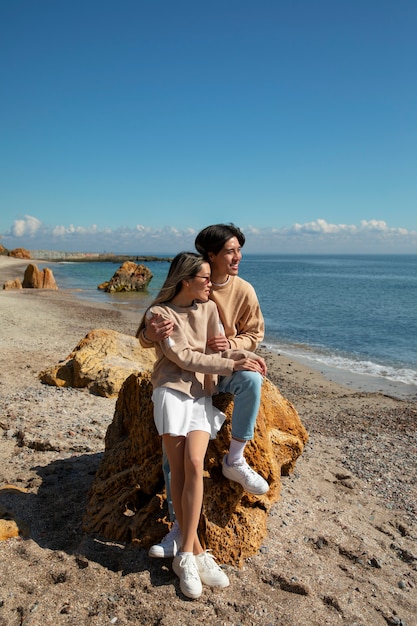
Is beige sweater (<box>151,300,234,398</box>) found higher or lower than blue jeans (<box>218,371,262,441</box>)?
higher

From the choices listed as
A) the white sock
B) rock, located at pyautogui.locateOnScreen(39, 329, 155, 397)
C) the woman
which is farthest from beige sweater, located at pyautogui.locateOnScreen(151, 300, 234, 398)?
rock, located at pyautogui.locateOnScreen(39, 329, 155, 397)

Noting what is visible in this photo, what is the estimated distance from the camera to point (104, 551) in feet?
13.0

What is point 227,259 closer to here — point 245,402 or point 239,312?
point 239,312

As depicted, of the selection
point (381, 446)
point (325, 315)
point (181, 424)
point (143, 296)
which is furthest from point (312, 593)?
point (143, 296)

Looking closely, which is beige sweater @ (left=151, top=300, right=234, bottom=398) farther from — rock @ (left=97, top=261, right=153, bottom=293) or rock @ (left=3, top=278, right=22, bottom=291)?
rock @ (left=97, top=261, right=153, bottom=293)

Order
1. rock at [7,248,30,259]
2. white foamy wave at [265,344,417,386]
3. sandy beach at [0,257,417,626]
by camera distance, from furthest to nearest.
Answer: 1. rock at [7,248,30,259]
2. white foamy wave at [265,344,417,386]
3. sandy beach at [0,257,417,626]

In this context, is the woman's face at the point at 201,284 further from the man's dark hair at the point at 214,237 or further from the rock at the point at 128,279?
the rock at the point at 128,279

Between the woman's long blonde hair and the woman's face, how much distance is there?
3 centimetres

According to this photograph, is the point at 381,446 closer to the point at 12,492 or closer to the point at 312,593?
the point at 312,593

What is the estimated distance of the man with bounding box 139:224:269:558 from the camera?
3.81m

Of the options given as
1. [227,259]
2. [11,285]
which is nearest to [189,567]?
[227,259]

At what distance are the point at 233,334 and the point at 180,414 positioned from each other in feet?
3.21

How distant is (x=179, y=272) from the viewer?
12.8 feet

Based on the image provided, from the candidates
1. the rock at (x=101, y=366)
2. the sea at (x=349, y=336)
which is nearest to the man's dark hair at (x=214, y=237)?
the rock at (x=101, y=366)
